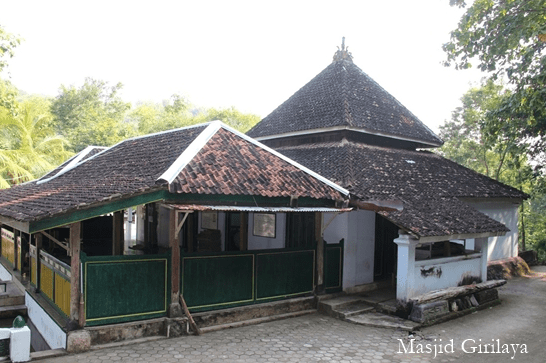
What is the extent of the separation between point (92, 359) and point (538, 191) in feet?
49.9

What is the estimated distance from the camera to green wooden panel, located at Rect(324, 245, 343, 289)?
10023mm

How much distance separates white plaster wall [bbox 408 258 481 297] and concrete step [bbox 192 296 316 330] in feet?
7.39

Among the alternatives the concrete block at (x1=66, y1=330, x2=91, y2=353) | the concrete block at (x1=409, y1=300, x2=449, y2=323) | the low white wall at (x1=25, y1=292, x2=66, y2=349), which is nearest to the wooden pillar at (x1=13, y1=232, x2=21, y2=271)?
the low white wall at (x1=25, y1=292, x2=66, y2=349)

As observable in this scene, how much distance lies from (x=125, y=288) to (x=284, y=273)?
3.36 metres

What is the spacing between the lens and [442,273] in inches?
395

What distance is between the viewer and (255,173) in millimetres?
8938

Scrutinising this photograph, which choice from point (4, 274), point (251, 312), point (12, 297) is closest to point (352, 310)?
point (251, 312)

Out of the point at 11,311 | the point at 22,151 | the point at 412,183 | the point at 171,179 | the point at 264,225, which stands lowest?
the point at 11,311

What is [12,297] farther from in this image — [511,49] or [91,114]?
[91,114]

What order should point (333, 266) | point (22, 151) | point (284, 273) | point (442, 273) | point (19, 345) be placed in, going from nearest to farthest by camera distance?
point (19, 345) → point (284, 273) → point (442, 273) → point (333, 266) → point (22, 151)

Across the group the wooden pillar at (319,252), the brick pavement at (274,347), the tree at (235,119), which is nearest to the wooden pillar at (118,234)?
the brick pavement at (274,347)

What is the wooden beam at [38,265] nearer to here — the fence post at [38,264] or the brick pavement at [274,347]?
the fence post at [38,264]

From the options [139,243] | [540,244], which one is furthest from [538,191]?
[139,243]

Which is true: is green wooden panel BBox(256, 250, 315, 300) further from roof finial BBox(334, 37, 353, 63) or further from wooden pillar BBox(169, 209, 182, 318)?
roof finial BBox(334, 37, 353, 63)
